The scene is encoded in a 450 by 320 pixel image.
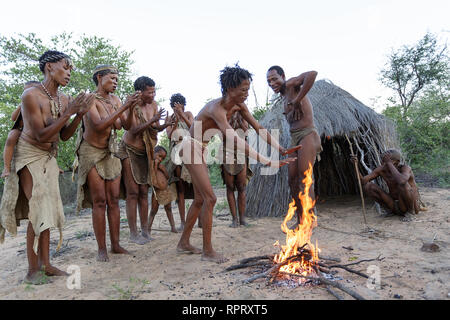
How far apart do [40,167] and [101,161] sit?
2.40 feet

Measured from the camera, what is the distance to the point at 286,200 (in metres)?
5.64

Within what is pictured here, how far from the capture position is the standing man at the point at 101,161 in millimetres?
3186

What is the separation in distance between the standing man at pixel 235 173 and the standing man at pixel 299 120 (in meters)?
0.86

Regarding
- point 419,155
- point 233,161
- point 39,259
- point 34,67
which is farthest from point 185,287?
point 34,67

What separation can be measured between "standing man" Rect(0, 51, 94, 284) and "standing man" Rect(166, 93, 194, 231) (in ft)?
6.03

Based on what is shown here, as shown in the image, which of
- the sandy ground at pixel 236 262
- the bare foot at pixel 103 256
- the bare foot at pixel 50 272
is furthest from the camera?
the bare foot at pixel 103 256

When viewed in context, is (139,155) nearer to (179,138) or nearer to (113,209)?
(179,138)

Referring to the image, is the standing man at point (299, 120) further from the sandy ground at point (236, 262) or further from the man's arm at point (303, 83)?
the sandy ground at point (236, 262)

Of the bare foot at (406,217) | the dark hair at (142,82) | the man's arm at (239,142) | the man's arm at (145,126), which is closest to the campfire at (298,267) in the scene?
the man's arm at (239,142)

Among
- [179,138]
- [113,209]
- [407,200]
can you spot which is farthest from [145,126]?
[407,200]

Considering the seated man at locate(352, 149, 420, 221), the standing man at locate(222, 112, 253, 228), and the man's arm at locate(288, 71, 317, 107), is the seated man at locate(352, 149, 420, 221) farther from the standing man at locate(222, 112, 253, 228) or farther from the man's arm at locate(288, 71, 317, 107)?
the standing man at locate(222, 112, 253, 228)

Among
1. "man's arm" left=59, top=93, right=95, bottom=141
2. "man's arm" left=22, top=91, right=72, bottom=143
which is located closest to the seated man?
"man's arm" left=59, top=93, right=95, bottom=141

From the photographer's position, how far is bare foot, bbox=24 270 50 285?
250 cm

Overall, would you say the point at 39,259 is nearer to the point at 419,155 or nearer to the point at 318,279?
the point at 318,279
